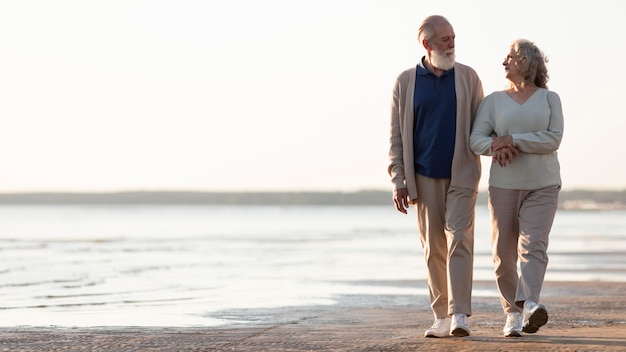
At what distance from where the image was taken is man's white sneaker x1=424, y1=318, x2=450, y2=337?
7.19m

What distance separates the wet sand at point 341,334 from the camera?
22.0 feet

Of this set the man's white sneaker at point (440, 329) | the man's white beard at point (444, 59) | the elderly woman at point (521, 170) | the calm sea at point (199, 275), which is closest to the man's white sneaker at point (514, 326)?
the elderly woman at point (521, 170)

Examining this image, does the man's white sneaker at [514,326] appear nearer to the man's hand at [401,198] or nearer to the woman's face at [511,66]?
the man's hand at [401,198]

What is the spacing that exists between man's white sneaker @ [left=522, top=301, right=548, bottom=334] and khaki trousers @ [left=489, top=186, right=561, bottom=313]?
6cm

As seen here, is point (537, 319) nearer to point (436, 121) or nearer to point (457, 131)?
point (457, 131)

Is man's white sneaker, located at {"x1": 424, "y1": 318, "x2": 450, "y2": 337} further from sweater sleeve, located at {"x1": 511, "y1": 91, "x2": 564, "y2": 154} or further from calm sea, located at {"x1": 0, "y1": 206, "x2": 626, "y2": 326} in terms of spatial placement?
calm sea, located at {"x1": 0, "y1": 206, "x2": 626, "y2": 326}

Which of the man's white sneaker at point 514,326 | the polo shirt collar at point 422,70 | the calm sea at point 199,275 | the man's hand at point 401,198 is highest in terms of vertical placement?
the polo shirt collar at point 422,70

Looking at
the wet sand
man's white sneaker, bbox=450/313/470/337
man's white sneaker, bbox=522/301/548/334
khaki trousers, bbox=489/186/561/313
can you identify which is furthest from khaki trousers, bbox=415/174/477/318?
man's white sneaker, bbox=522/301/548/334

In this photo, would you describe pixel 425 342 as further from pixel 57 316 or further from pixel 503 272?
pixel 57 316

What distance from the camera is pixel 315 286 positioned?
1333 centimetres

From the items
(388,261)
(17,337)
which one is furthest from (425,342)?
(388,261)

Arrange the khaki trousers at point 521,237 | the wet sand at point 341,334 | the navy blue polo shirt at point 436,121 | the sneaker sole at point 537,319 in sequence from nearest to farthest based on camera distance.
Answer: the wet sand at point 341,334, the sneaker sole at point 537,319, the khaki trousers at point 521,237, the navy blue polo shirt at point 436,121

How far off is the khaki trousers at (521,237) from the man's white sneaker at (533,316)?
0.06m

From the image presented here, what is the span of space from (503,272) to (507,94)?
1.19 meters
